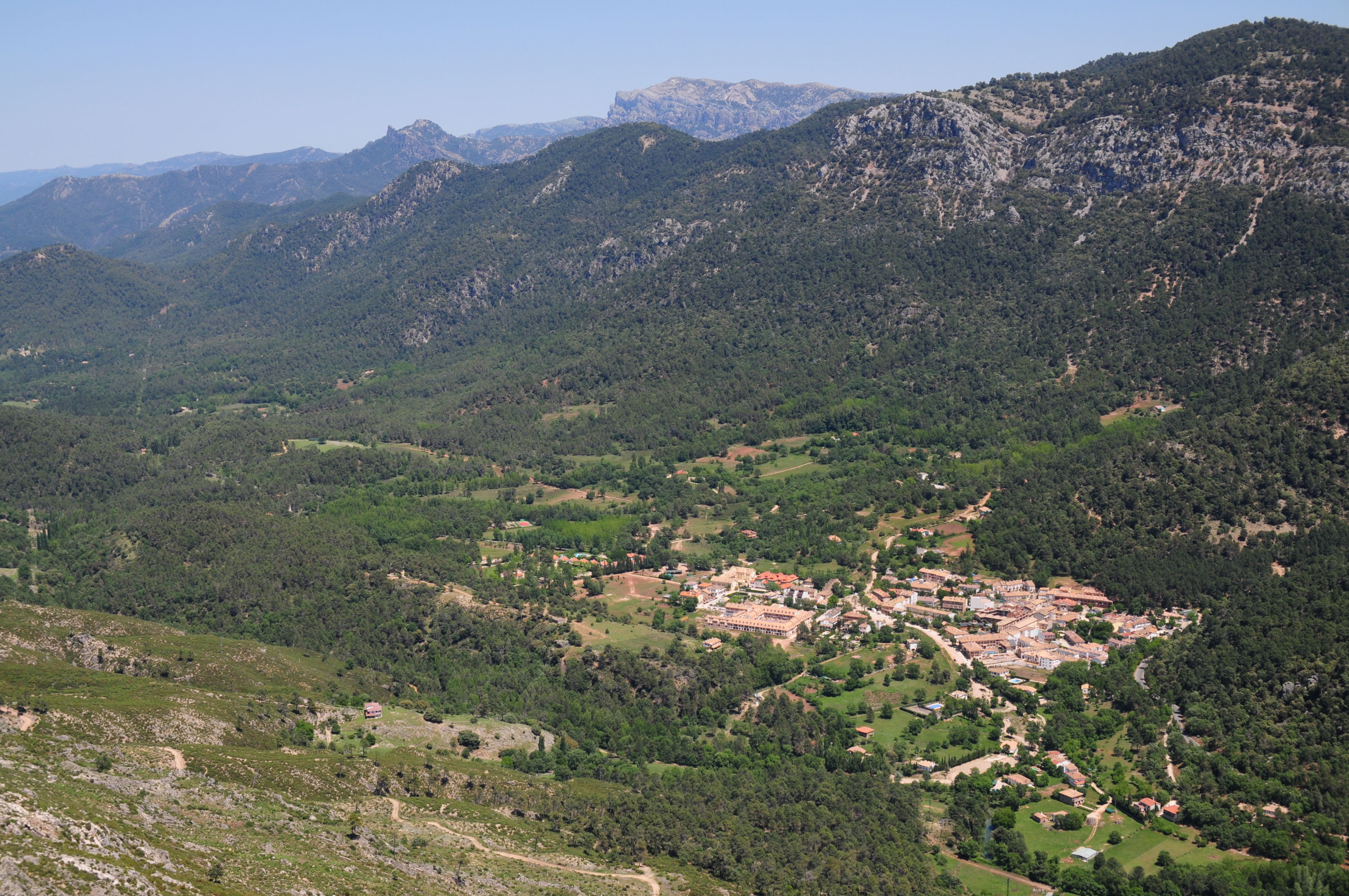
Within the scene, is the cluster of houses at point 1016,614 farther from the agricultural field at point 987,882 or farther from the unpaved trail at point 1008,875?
the agricultural field at point 987,882

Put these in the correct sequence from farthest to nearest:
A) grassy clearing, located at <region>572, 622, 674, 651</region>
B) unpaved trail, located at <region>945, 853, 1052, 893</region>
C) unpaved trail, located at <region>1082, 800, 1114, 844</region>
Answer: grassy clearing, located at <region>572, 622, 674, 651</region>
unpaved trail, located at <region>1082, 800, 1114, 844</region>
unpaved trail, located at <region>945, 853, 1052, 893</region>

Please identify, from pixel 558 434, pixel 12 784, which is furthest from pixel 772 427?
pixel 12 784

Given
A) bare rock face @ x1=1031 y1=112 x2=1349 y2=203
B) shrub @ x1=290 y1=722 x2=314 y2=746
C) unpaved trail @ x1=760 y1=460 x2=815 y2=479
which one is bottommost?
shrub @ x1=290 y1=722 x2=314 y2=746

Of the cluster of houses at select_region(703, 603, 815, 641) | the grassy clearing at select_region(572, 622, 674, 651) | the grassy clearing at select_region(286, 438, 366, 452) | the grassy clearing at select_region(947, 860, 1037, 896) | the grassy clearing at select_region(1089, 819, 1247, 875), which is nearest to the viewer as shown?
the grassy clearing at select_region(947, 860, 1037, 896)

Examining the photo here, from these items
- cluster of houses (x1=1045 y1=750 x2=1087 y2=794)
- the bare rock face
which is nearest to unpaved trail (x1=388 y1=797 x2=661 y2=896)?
cluster of houses (x1=1045 y1=750 x2=1087 y2=794)

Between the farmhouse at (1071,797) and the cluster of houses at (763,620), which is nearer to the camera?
the farmhouse at (1071,797)

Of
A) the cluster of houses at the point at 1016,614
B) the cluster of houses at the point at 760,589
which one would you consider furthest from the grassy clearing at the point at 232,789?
the cluster of houses at the point at 1016,614

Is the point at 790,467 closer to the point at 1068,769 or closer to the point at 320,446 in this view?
the point at 320,446

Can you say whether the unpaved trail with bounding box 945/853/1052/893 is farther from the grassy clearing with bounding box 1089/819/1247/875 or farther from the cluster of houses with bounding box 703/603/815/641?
the cluster of houses with bounding box 703/603/815/641
